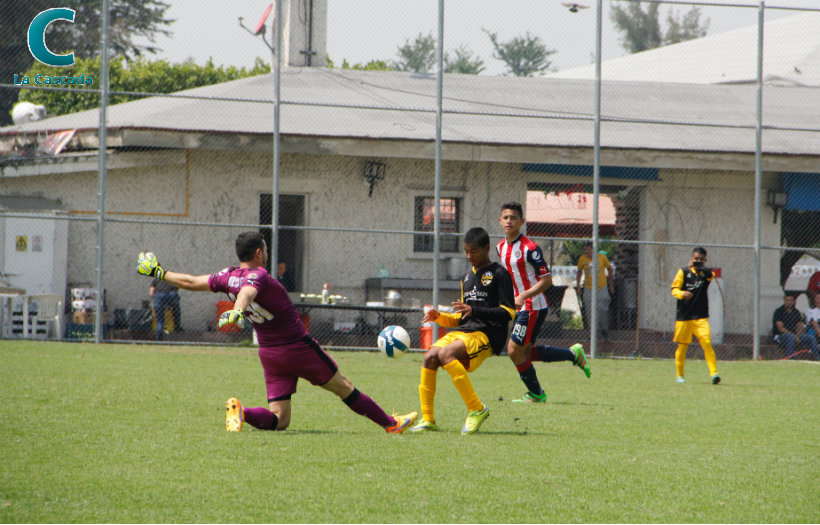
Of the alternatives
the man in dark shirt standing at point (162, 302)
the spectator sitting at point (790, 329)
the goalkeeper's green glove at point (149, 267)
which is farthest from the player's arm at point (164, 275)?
the spectator sitting at point (790, 329)

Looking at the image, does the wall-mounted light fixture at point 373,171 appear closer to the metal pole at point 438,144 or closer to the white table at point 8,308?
the metal pole at point 438,144

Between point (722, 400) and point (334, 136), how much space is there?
9.91 m

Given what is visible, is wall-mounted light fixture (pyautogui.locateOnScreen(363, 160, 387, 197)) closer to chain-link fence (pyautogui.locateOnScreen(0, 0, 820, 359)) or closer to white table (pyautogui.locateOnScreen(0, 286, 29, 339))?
chain-link fence (pyautogui.locateOnScreen(0, 0, 820, 359))

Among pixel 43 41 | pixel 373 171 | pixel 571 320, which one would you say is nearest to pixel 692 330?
pixel 571 320

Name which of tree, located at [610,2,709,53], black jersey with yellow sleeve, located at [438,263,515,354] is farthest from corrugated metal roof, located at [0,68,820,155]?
tree, located at [610,2,709,53]

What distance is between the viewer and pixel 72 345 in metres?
15.8

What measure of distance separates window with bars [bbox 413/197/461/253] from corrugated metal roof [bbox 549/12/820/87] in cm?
1166

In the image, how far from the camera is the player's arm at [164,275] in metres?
6.69

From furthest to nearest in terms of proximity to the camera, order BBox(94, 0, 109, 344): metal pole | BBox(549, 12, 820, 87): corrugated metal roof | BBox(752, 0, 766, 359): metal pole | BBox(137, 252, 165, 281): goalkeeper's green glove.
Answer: BBox(549, 12, 820, 87): corrugated metal roof
BBox(752, 0, 766, 359): metal pole
BBox(94, 0, 109, 344): metal pole
BBox(137, 252, 165, 281): goalkeeper's green glove

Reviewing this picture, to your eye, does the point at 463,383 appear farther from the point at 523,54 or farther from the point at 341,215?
the point at 523,54

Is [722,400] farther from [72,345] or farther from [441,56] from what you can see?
[72,345]

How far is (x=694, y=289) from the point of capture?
1298 centimetres

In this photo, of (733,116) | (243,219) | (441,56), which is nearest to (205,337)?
(243,219)

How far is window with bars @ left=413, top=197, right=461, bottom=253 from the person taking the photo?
65.2ft
